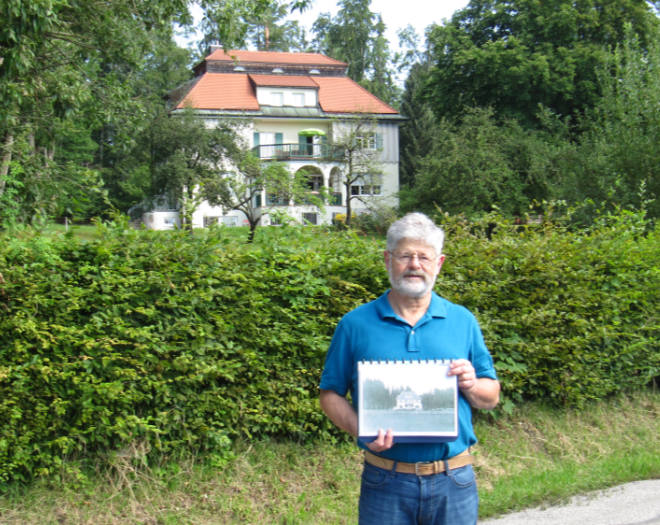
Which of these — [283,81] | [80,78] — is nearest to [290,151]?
[283,81]

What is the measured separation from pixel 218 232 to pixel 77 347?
4.23ft

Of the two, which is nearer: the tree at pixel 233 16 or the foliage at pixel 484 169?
the tree at pixel 233 16

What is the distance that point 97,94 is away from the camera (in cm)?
1050

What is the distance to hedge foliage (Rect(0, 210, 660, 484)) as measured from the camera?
14.2 ft

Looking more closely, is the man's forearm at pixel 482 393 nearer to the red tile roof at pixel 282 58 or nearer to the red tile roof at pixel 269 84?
the red tile roof at pixel 269 84

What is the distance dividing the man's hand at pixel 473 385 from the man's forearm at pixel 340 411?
45 centimetres

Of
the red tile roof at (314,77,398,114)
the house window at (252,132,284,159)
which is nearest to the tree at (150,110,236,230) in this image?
the house window at (252,132,284,159)

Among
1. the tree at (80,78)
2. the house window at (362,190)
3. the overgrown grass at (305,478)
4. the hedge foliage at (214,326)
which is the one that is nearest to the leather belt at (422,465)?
the overgrown grass at (305,478)

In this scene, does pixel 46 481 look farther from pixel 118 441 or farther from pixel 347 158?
pixel 347 158

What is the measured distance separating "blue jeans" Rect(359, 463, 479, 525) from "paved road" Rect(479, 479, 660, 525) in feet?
7.12

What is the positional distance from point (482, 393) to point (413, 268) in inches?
22.9

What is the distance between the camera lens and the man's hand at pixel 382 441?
2.61m

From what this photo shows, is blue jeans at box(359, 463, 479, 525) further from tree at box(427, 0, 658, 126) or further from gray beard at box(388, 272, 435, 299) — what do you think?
tree at box(427, 0, 658, 126)

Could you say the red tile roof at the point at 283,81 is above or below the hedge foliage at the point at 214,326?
above
